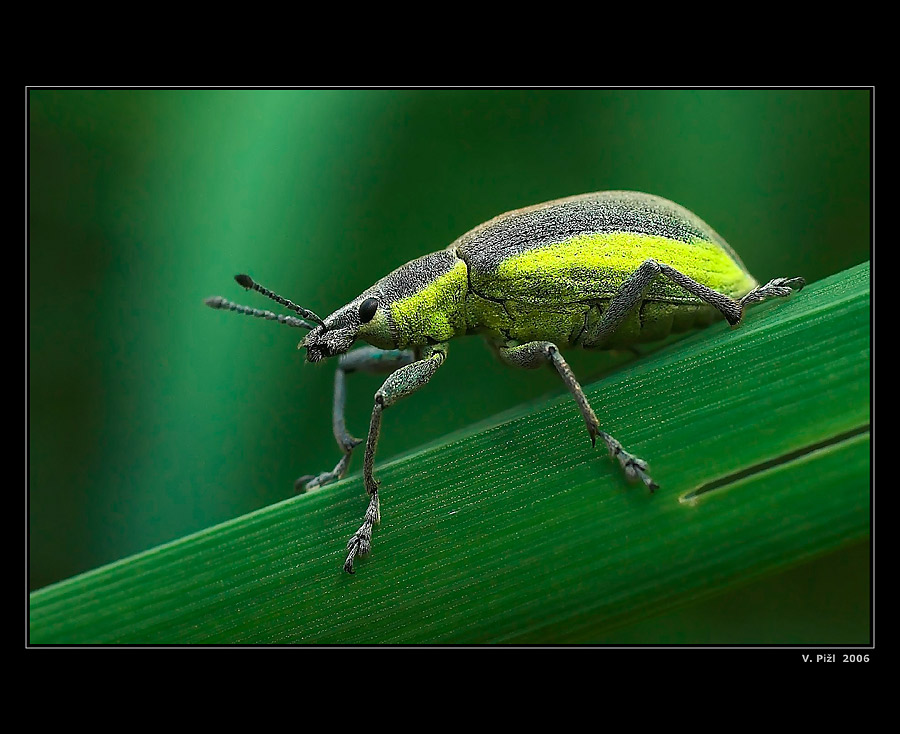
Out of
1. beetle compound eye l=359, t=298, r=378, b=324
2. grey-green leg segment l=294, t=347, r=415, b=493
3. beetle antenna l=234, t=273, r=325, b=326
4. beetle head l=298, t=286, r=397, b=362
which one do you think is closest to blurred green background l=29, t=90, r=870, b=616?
grey-green leg segment l=294, t=347, r=415, b=493

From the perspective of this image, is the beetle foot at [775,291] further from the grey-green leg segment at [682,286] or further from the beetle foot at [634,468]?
the beetle foot at [634,468]

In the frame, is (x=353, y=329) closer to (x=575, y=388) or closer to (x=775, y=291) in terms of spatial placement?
(x=575, y=388)

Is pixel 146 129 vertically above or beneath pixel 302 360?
above

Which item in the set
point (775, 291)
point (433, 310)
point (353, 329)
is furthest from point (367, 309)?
point (775, 291)
